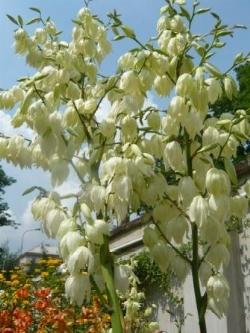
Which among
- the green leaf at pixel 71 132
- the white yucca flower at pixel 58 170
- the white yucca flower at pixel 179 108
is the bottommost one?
the white yucca flower at pixel 58 170

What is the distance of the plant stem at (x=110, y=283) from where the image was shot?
1469 millimetres

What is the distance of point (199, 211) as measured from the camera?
1394mm

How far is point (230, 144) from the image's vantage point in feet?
5.04

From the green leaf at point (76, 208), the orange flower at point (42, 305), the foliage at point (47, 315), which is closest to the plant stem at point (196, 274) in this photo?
the green leaf at point (76, 208)

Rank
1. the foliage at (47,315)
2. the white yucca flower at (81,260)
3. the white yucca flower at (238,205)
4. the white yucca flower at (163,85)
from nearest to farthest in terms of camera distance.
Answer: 1. the white yucca flower at (81,260)
2. the white yucca flower at (238,205)
3. the white yucca flower at (163,85)
4. the foliage at (47,315)

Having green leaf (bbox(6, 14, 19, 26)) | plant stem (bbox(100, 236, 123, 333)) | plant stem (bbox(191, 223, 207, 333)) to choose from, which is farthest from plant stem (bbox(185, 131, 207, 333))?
green leaf (bbox(6, 14, 19, 26))

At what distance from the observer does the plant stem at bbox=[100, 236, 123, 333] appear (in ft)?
4.82

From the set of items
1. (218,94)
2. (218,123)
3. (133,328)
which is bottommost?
(133,328)

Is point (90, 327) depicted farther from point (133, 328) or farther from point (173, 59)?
point (173, 59)

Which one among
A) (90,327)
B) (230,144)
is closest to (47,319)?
(90,327)

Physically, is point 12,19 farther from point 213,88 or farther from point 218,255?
point 218,255

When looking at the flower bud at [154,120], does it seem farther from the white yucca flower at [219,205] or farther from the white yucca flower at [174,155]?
the white yucca flower at [219,205]

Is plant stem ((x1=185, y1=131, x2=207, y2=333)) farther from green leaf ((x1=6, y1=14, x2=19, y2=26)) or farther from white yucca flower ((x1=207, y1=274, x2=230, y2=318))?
green leaf ((x1=6, y1=14, x2=19, y2=26))

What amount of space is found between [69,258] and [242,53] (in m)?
0.84
